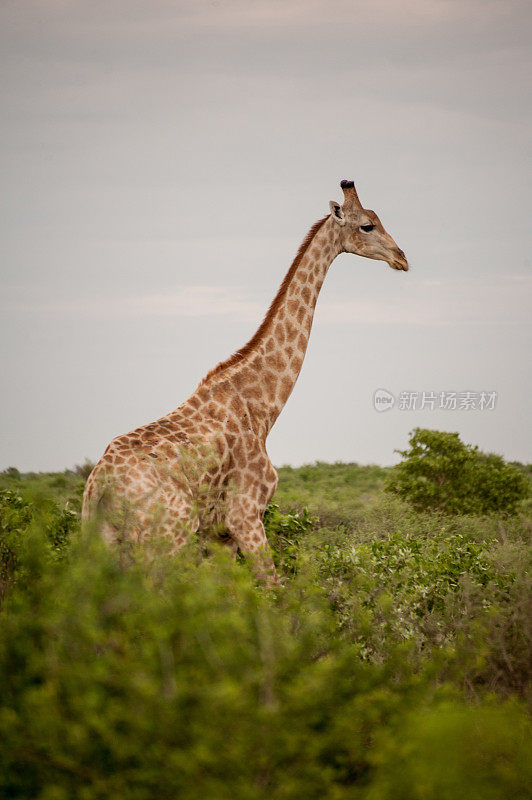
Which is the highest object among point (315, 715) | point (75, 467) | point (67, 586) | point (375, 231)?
point (375, 231)

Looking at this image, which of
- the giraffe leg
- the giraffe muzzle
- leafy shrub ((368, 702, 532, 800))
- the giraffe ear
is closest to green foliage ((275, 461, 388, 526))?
the giraffe muzzle

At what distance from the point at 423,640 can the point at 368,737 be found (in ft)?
8.60

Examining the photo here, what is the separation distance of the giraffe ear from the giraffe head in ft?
0.04

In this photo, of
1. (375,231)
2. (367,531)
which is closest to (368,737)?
(375,231)

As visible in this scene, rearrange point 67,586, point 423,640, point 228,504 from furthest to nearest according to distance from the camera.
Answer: point 228,504, point 423,640, point 67,586

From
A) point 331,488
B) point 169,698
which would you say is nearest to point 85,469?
point 331,488

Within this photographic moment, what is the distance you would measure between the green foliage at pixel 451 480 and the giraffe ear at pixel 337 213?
941 cm

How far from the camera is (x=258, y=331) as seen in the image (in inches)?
313

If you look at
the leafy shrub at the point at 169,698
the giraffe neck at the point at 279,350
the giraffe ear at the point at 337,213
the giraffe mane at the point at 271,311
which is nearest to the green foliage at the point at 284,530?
Answer: the giraffe neck at the point at 279,350

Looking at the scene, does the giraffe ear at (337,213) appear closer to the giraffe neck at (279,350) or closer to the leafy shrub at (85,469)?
the giraffe neck at (279,350)

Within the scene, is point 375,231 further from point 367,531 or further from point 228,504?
point 367,531

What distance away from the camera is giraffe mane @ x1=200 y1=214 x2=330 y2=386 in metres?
7.66

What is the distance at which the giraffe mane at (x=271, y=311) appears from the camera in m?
7.66

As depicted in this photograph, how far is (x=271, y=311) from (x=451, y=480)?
32.8ft
